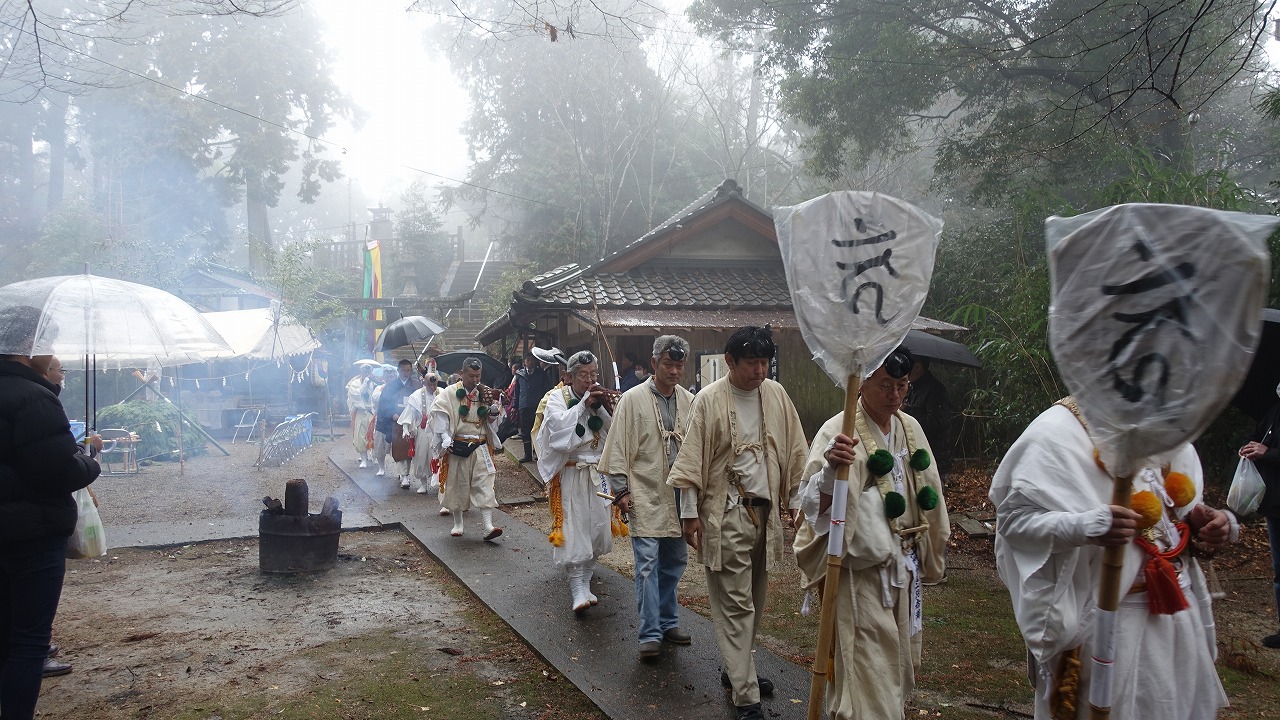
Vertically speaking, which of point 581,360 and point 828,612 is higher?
point 581,360

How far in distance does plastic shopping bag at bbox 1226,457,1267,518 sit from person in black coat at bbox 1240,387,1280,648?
2.2 inches

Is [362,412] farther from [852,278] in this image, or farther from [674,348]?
[852,278]

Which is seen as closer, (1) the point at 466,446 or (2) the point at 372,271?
(1) the point at 466,446

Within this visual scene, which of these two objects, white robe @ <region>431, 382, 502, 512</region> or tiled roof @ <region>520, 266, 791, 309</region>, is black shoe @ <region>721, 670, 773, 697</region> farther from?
tiled roof @ <region>520, 266, 791, 309</region>

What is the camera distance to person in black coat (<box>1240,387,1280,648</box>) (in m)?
5.27

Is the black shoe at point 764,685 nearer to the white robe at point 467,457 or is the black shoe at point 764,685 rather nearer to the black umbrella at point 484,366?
the white robe at point 467,457

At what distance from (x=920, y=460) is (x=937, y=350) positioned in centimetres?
407

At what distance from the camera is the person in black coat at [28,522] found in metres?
3.67

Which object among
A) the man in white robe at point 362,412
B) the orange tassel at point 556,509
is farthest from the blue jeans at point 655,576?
the man in white robe at point 362,412

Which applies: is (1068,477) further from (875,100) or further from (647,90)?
(647,90)

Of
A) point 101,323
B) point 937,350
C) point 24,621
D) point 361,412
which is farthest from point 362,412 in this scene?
point 24,621

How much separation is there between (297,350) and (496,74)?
12.5 metres

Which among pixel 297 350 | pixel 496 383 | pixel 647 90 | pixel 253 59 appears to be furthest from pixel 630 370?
pixel 253 59

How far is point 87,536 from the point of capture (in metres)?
5.02
